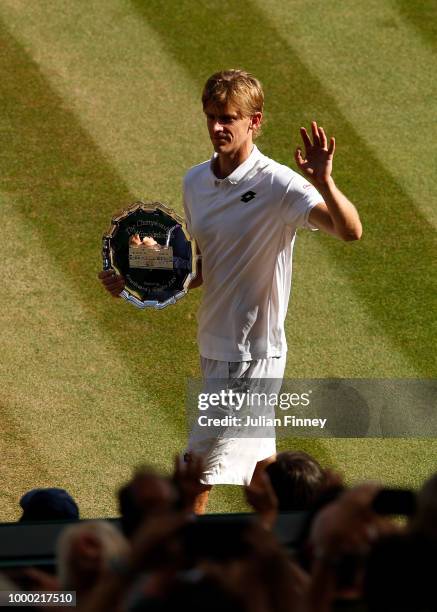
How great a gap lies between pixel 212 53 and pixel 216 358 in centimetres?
400

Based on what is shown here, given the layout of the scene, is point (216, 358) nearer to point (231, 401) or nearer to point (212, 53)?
point (231, 401)

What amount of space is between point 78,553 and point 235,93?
2.61 meters

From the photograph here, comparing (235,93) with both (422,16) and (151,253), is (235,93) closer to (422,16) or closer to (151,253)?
(151,253)

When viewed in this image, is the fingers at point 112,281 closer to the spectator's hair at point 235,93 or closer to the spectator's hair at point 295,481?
the spectator's hair at point 235,93

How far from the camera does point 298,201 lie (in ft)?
17.8

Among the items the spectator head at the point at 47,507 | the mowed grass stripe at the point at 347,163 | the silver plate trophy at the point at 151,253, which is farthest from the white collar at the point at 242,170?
the mowed grass stripe at the point at 347,163

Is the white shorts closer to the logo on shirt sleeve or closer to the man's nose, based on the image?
the logo on shirt sleeve

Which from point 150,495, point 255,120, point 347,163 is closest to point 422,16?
point 347,163

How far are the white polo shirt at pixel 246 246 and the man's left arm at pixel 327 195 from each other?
0.12m

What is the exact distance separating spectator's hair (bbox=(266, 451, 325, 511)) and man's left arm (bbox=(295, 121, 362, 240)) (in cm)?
102

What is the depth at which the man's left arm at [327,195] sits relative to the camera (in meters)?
5.16

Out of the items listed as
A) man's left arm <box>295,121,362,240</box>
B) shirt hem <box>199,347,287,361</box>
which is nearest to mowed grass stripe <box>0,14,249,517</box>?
shirt hem <box>199,347,287,361</box>

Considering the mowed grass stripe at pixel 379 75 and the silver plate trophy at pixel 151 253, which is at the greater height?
the mowed grass stripe at pixel 379 75

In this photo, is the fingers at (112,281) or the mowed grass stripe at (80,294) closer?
the fingers at (112,281)
